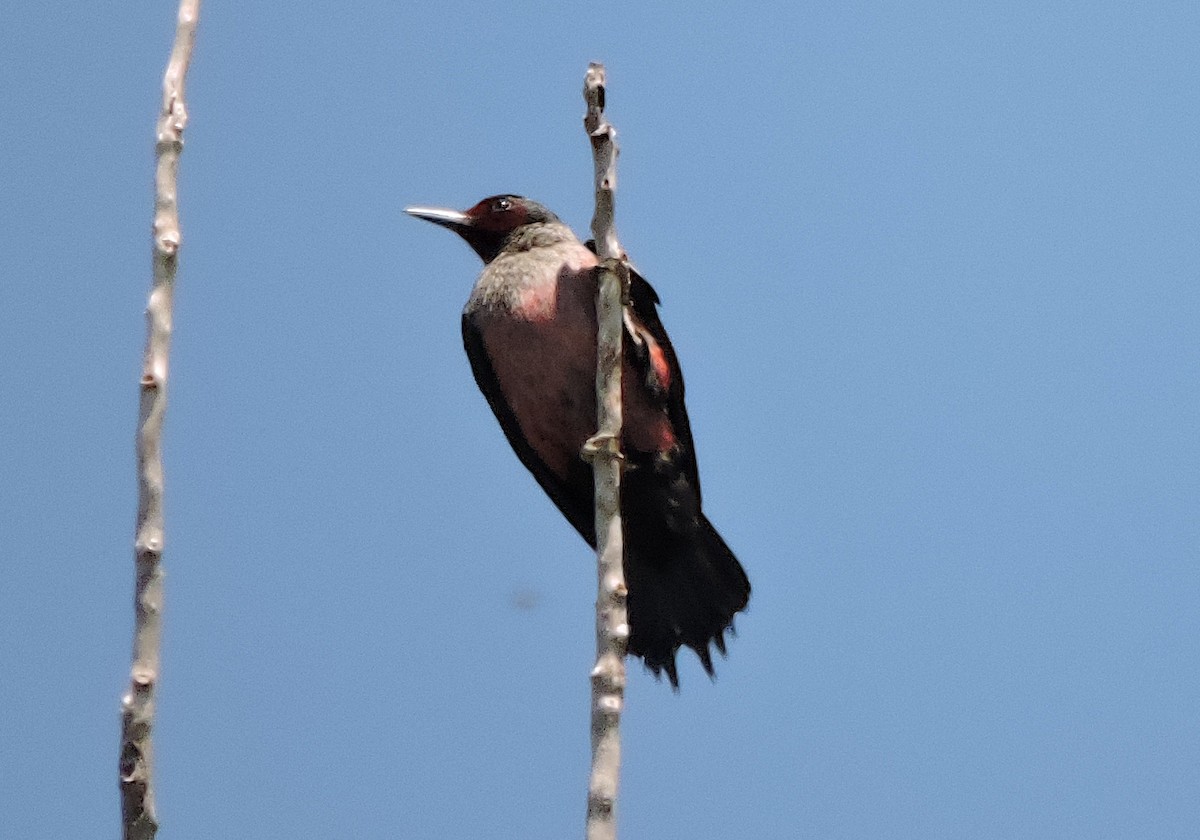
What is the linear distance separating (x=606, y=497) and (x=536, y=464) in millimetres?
2082

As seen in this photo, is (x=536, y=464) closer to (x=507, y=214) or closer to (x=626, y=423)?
(x=626, y=423)

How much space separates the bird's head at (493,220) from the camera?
6469mm

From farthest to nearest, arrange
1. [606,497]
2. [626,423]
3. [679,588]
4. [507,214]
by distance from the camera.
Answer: [507,214], [679,588], [626,423], [606,497]

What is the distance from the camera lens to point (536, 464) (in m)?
6.09

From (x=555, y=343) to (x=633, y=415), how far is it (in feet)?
1.26

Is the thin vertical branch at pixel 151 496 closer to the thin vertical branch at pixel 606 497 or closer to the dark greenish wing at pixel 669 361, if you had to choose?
the thin vertical branch at pixel 606 497

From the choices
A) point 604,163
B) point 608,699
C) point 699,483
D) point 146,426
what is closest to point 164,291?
point 146,426

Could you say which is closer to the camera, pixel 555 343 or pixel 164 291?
pixel 164 291

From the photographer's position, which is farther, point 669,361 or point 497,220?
point 497,220

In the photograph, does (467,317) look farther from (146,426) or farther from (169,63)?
(146,426)

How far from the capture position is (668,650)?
5.91 m

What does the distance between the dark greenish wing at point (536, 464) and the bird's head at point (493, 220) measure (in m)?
0.60

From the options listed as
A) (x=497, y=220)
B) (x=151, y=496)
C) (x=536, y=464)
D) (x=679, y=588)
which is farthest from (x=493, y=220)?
(x=151, y=496)

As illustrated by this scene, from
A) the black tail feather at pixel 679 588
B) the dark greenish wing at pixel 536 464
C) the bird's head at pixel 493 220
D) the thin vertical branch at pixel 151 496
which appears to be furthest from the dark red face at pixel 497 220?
the thin vertical branch at pixel 151 496
